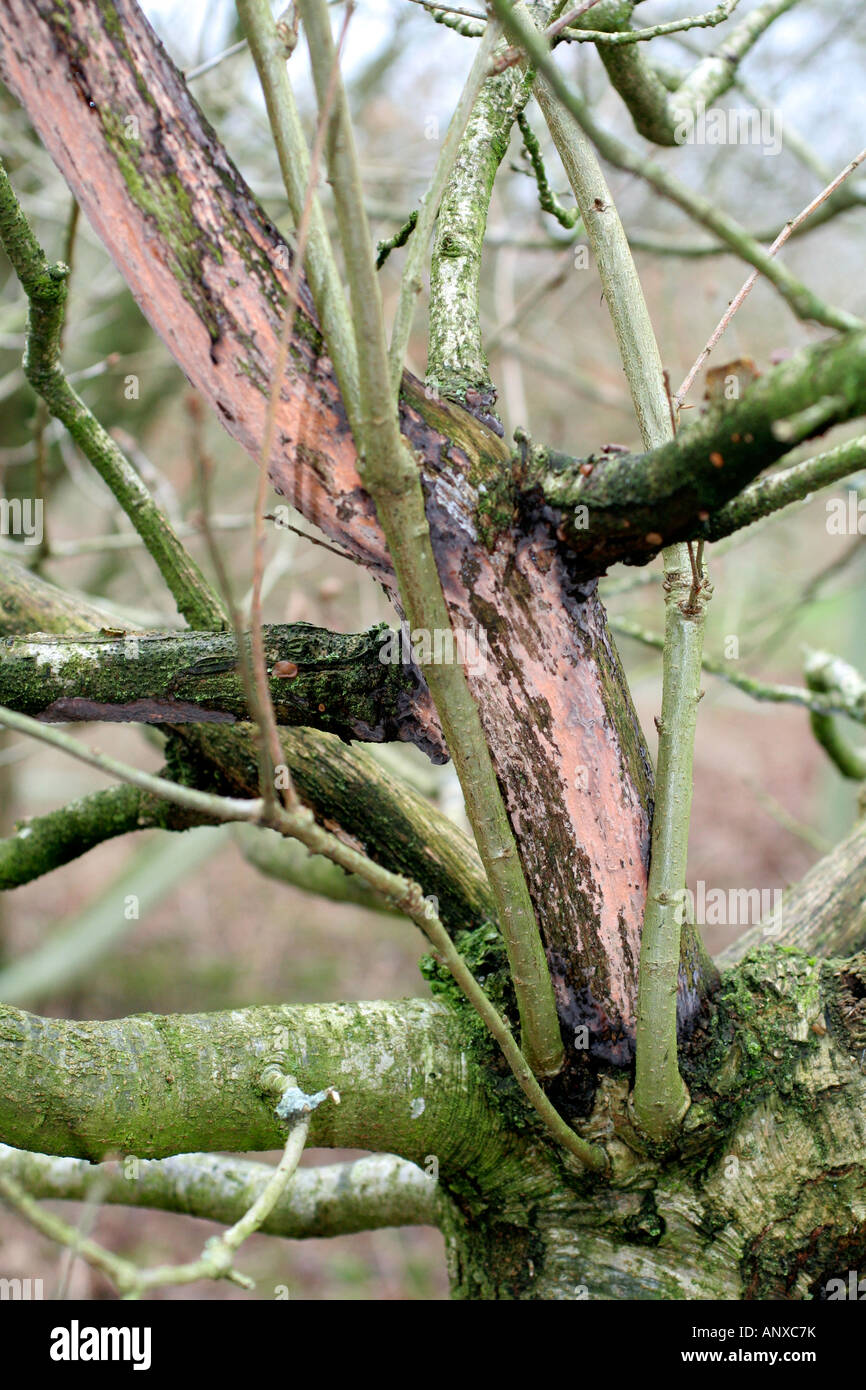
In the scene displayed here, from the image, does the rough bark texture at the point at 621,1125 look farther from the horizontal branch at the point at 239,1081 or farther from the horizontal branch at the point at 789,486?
the horizontal branch at the point at 789,486

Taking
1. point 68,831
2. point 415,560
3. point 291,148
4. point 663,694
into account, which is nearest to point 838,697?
point 663,694

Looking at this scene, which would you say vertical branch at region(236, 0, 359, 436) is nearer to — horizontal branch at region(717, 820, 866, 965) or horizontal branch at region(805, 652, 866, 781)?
horizontal branch at region(717, 820, 866, 965)

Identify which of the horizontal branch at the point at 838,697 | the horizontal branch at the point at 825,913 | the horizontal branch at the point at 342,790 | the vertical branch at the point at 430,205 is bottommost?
the horizontal branch at the point at 825,913

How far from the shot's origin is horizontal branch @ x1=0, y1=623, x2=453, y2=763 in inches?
52.7

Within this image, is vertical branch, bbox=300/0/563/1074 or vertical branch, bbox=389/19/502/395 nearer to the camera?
vertical branch, bbox=300/0/563/1074

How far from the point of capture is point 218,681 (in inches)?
54.6

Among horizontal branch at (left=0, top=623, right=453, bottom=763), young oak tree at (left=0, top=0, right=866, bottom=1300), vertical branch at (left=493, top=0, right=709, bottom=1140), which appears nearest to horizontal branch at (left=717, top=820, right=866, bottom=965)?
young oak tree at (left=0, top=0, right=866, bottom=1300)

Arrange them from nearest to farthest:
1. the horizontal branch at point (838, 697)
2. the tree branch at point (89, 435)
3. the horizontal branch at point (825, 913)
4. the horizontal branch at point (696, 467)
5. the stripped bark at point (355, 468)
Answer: the horizontal branch at point (696, 467), the stripped bark at point (355, 468), the tree branch at point (89, 435), the horizontal branch at point (825, 913), the horizontal branch at point (838, 697)

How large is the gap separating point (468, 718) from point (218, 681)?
1.29 ft

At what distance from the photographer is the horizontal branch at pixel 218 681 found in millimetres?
1340

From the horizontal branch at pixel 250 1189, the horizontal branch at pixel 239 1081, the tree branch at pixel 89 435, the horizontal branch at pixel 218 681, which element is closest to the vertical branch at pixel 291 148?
the horizontal branch at pixel 218 681

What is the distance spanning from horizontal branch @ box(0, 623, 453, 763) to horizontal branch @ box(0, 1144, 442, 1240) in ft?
3.63

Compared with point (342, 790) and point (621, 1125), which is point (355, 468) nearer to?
point (342, 790)
